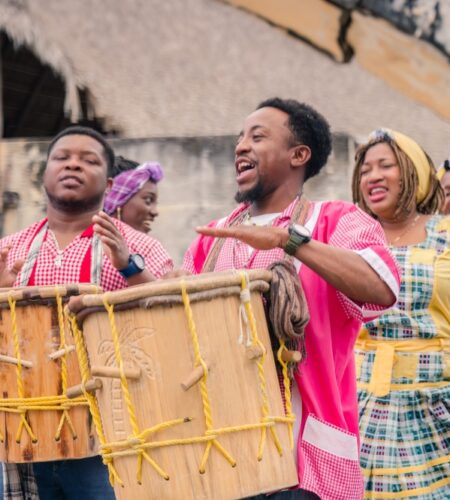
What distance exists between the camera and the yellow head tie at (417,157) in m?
4.71

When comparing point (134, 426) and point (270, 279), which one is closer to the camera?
point (134, 426)

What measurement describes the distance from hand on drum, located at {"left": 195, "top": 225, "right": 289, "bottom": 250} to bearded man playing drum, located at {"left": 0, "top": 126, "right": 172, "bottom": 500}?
73cm

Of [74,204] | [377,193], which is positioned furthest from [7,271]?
[377,193]

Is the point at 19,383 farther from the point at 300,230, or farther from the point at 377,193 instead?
the point at 377,193

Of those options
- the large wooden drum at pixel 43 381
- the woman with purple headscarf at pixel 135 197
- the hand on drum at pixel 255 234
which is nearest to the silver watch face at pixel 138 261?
the large wooden drum at pixel 43 381

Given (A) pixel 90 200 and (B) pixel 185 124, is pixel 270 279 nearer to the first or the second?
(A) pixel 90 200

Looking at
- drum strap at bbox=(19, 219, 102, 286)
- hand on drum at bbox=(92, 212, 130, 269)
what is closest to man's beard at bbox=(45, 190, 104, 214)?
drum strap at bbox=(19, 219, 102, 286)

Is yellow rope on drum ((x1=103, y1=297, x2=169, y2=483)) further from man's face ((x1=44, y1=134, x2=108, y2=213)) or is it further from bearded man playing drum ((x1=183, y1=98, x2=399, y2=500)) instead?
man's face ((x1=44, y1=134, x2=108, y2=213))

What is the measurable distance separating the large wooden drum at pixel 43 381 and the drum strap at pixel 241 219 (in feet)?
1.44

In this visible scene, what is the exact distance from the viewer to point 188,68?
9375 millimetres

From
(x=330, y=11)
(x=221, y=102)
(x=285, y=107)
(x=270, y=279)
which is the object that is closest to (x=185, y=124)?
(x=221, y=102)

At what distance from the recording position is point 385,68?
9.26 m

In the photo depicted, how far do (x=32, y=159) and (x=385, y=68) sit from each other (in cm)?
330

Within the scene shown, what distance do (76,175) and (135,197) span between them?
1.77m
